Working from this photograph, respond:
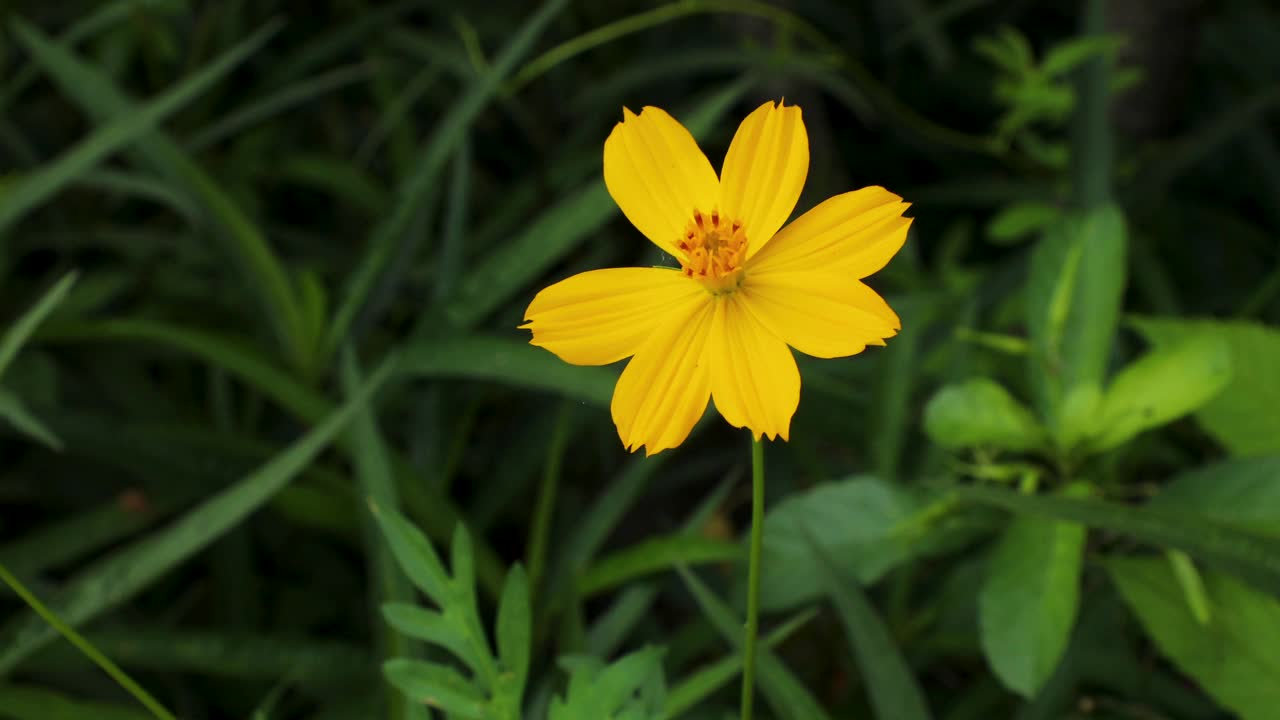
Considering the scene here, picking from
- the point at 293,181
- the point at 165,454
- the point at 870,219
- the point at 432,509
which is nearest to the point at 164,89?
the point at 293,181

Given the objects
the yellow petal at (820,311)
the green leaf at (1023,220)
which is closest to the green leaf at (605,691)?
the yellow petal at (820,311)

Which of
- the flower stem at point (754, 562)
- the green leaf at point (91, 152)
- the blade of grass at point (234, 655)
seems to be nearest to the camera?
the flower stem at point (754, 562)

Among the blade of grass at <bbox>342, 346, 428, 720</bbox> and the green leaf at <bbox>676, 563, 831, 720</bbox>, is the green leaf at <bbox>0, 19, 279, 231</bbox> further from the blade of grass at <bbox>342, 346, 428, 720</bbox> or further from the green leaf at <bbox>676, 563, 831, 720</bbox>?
the green leaf at <bbox>676, 563, 831, 720</bbox>

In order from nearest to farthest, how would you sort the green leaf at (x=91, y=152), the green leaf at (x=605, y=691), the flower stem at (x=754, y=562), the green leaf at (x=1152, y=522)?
the flower stem at (x=754, y=562), the green leaf at (x=605, y=691), the green leaf at (x=1152, y=522), the green leaf at (x=91, y=152)

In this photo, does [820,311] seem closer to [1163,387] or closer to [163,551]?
[1163,387]

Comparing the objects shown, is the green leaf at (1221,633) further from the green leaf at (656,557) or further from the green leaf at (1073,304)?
the green leaf at (656,557)

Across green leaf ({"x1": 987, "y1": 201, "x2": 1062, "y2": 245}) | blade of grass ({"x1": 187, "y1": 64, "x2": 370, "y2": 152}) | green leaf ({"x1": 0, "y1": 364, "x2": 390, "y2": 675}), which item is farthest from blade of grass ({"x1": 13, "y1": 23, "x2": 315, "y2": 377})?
green leaf ({"x1": 987, "y1": 201, "x2": 1062, "y2": 245})

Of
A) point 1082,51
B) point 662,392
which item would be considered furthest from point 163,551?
point 1082,51
